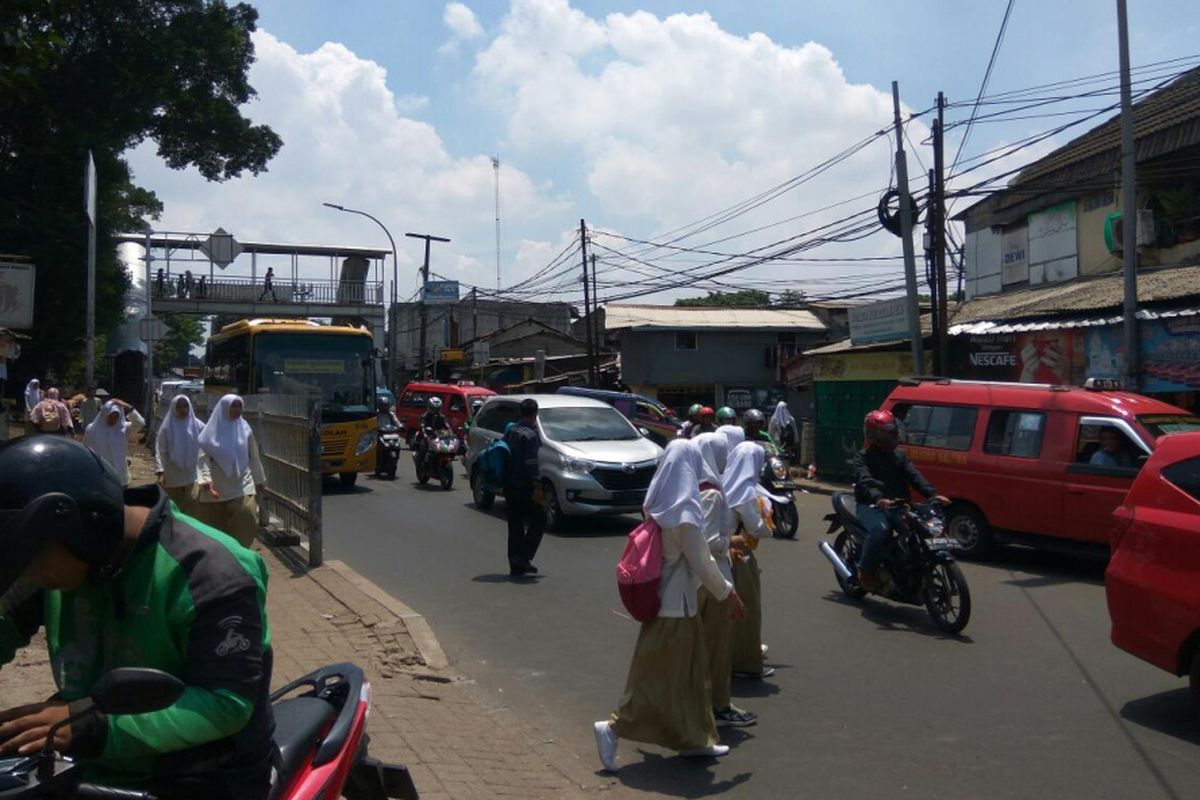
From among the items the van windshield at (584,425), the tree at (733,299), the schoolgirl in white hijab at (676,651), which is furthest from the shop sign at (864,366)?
the tree at (733,299)

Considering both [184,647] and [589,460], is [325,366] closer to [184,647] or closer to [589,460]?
[589,460]

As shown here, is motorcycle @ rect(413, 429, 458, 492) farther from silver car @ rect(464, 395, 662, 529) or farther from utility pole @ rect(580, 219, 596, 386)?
utility pole @ rect(580, 219, 596, 386)

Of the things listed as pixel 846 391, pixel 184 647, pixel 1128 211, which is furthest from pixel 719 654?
pixel 846 391

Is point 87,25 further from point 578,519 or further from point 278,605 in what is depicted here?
point 278,605

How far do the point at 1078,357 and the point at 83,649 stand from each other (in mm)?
17474

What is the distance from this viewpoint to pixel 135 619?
2.45 m

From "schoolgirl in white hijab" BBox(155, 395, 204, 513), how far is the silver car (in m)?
4.45

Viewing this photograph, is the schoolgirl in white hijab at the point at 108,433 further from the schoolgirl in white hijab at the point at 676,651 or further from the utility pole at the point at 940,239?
the utility pole at the point at 940,239

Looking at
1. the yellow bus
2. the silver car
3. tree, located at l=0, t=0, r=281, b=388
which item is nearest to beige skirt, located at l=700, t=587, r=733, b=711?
the silver car

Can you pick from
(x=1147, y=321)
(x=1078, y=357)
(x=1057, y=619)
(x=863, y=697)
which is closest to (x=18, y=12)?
(x=863, y=697)

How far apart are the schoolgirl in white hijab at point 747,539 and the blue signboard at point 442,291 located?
46057 mm

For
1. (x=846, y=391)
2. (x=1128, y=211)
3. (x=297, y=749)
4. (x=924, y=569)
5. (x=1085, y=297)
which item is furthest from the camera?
(x=846, y=391)

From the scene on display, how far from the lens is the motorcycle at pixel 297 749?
2189 mm

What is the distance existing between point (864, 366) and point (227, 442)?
15109 millimetres
